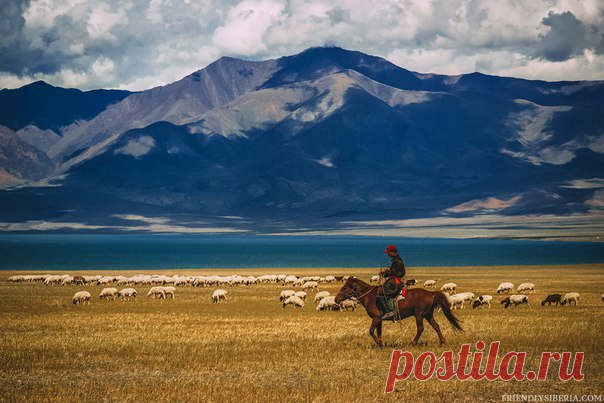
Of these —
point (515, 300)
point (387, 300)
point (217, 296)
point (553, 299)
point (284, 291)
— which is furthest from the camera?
point (284, 291)

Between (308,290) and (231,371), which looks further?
(308,290)

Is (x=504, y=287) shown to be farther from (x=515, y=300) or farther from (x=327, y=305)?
(x=327, y=305)

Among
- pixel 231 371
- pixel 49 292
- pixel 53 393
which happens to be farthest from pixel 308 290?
pixel 53 393

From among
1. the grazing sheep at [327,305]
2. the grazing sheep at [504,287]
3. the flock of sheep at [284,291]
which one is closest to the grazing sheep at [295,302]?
the flock of sheep at [284,291]

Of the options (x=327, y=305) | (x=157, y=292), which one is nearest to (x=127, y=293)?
(x=157, y=292)

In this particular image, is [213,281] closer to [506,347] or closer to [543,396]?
[506,347]

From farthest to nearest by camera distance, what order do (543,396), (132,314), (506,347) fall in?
(132,314)
(506,347)
(543,396)

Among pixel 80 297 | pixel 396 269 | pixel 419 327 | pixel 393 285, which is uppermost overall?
pixel 396 269

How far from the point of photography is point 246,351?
23.8 metres

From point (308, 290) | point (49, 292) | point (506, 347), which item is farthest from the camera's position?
point (308, 290)

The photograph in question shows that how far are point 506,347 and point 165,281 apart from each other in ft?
126

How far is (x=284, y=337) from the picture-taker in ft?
87.1

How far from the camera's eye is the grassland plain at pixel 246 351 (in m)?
17.9

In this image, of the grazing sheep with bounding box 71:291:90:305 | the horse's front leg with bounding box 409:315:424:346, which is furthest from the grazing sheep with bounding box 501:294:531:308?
the grazing sheep with bounding box 71:291:90:305
